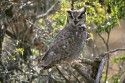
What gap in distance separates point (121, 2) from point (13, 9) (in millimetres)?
2656

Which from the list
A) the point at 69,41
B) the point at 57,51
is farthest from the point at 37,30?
the point at 57,51

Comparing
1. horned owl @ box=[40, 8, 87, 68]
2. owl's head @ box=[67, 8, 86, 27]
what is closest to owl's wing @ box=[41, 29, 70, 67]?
horned owl @ box=[40, 8, 87, 68]

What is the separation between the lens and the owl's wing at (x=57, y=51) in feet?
17.4

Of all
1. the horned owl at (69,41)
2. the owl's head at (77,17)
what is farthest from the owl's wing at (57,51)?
the owl's head at (77,17)

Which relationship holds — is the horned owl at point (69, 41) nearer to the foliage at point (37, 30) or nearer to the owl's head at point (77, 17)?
the owl's head at point (77, 17)

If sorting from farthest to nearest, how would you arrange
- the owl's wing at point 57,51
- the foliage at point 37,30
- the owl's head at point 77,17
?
the foliage at point 37,30 < the owl's head at point 77,17 < the owl's wing at point 57,51

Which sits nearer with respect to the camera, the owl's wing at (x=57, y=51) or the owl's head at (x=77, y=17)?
the owl's wing at (x=57, y=51)

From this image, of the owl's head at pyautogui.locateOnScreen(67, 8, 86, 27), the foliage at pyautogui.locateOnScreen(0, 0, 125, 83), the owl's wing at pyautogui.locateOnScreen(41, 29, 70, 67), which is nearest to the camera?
the owl's wing at pyautogui.locateOnScreen(41, 29, 70, 67)

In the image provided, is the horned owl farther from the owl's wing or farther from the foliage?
the foliage

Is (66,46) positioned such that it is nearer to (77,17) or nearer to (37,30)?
(77,17)

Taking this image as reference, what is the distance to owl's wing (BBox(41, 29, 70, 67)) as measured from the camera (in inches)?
209

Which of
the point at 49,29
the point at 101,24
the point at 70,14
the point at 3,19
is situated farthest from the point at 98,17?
the point at 3,19

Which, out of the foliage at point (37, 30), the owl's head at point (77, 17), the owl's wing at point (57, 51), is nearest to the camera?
the owl's wing at point (57, 51)

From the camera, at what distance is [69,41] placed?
5566mm
